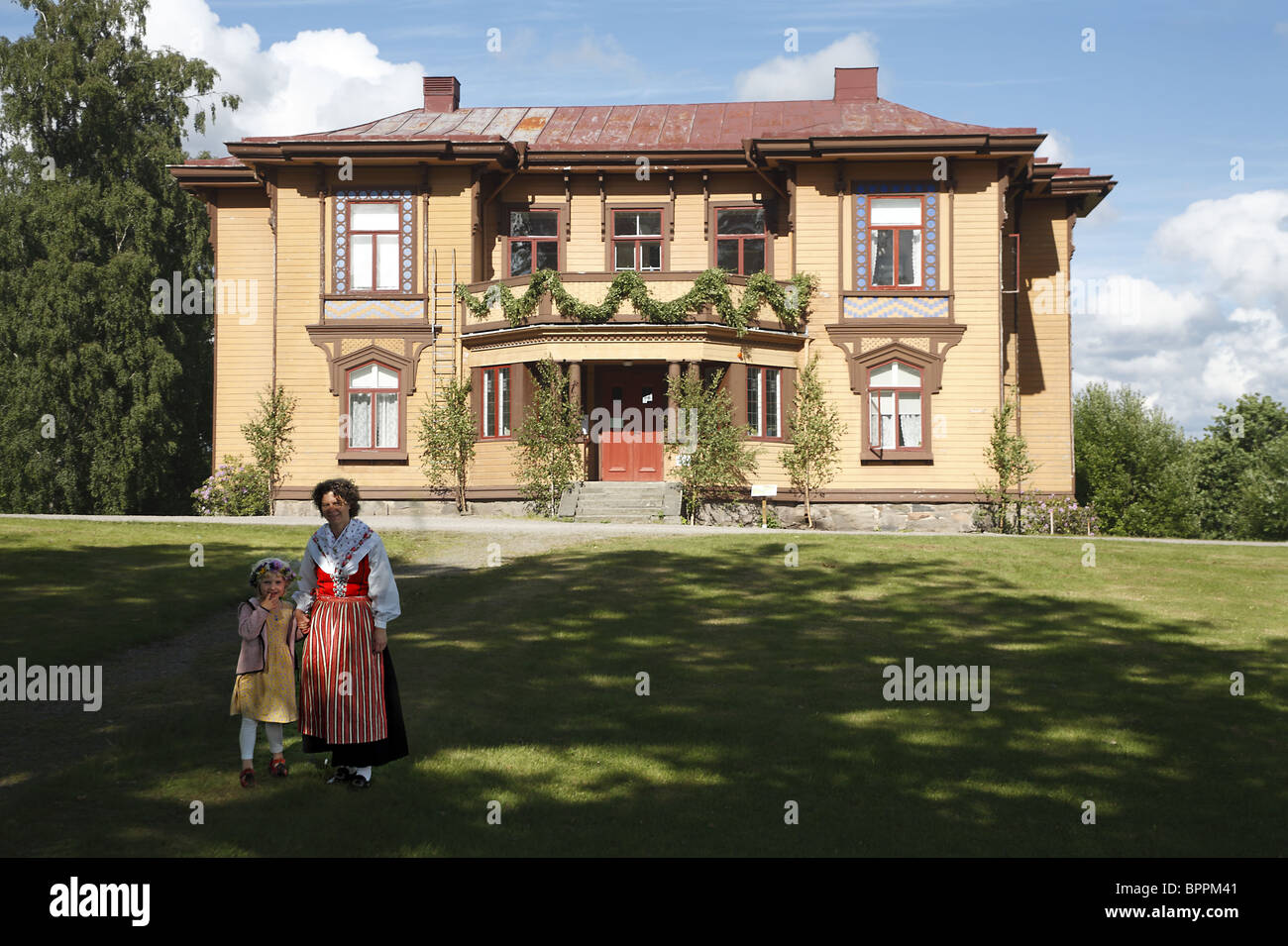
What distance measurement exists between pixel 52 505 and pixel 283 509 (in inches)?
546

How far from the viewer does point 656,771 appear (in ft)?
26.6

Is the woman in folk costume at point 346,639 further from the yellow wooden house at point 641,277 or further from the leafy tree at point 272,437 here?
the leafy tree at point 272,437

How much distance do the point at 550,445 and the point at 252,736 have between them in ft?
59.0

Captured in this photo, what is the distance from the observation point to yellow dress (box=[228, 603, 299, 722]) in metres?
7.76

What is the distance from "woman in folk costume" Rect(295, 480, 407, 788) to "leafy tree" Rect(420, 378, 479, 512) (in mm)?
18775

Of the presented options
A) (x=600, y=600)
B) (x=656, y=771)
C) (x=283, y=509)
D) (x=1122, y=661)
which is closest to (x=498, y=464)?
(x=283, y=509)

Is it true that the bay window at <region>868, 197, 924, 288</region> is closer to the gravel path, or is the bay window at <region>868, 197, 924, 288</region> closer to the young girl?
the gravel path

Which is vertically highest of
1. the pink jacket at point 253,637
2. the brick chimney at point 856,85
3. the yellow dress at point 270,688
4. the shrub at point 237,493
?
the brick chimney at point 856,85

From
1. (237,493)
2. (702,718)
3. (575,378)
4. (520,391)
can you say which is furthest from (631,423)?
(702,718)

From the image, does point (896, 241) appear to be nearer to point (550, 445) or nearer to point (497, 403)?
point (550, 445)

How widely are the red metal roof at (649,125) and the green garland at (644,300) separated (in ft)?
12.0

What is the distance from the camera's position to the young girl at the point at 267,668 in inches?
Result: 305

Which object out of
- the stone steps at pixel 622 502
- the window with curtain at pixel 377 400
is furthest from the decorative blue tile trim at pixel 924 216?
the window with curtain at pixel 377 400
